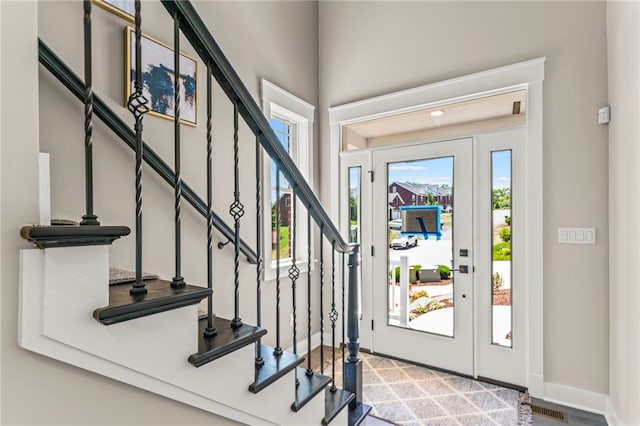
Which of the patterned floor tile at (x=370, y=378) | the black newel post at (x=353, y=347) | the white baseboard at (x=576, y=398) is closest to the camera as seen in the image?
the black newel post at (x=353, y=347)

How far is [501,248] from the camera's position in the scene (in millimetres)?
2713

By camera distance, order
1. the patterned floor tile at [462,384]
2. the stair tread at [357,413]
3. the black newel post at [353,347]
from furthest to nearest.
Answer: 1. the patterned floor tile at [462,384]
2. the black newel post at [353,347]
3. the stair tread at [357,413]

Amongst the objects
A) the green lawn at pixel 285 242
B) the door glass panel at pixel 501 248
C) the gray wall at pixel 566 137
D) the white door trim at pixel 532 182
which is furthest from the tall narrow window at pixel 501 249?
the green lawn at pixel 285 242

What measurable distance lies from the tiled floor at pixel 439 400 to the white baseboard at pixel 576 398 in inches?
2.3

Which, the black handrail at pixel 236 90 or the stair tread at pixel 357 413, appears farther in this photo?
the stair tread at pixel 357 413

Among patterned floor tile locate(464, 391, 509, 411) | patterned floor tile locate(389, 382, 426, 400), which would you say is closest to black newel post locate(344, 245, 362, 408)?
patterned floor tile locate(389, 382, 426, 400)

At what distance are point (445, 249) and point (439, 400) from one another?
1237mm

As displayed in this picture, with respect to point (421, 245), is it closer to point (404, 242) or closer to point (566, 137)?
point (404, 242)

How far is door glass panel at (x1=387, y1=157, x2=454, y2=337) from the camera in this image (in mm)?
2986

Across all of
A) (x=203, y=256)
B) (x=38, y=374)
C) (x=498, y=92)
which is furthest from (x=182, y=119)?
(x=498, y=92)

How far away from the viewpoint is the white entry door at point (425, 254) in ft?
9.43

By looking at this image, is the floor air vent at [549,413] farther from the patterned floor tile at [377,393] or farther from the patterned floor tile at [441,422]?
the patterned floor tile at [377,393]

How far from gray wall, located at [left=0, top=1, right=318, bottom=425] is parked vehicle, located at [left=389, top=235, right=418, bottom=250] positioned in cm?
111

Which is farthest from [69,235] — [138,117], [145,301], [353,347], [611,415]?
[611,415]
